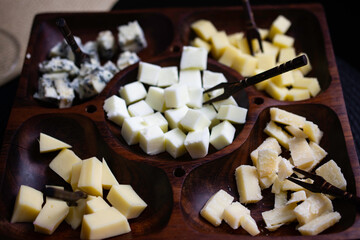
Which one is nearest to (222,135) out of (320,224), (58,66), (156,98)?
(156,98)

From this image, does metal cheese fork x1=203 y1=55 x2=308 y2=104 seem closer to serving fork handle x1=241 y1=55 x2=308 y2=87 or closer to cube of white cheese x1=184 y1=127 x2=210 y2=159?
serving fork handle x1=241 y1=55 x2=308 y2=87

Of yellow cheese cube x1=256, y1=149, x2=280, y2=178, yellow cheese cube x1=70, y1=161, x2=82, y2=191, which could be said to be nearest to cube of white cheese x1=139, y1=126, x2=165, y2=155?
yellow cheese cube x1=70, y1=161, x2=82, y2=191

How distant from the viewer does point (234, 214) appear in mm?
1295

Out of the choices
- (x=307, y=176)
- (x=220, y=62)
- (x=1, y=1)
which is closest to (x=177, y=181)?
(x=307, y=176)

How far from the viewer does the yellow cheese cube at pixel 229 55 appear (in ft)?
5.72

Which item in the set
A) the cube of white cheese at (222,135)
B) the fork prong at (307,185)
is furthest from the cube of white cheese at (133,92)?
the fork prong at (307,185)

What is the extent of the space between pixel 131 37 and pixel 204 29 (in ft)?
1.04

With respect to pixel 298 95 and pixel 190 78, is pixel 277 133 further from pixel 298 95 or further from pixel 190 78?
pixel 190 78

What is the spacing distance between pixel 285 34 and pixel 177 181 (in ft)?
3.00

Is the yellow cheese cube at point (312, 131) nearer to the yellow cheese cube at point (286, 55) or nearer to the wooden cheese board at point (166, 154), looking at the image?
the wooden cheese board at point (166, 154)

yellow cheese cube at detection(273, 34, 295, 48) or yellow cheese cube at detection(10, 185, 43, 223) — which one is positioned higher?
yellow cheese cube at detection(273, 34, 295, 48)

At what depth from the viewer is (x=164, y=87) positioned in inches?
65.1

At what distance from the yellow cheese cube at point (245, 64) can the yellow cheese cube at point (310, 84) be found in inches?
7.1

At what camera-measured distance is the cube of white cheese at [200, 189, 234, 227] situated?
1313 millimetres
